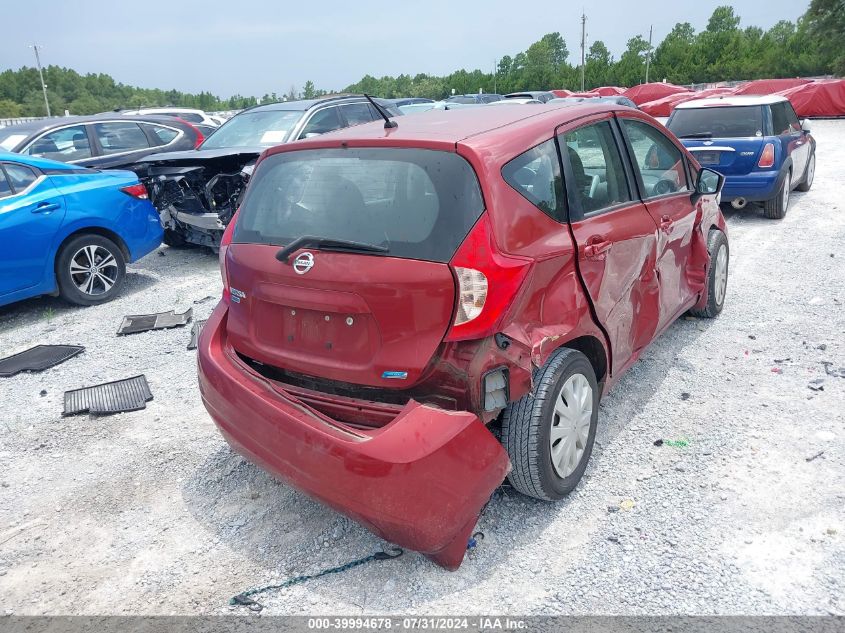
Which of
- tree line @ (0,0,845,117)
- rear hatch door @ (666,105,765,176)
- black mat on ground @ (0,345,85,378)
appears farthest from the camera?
tree line @ (0,0,845,117)

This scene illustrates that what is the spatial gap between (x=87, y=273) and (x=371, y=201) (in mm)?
5062

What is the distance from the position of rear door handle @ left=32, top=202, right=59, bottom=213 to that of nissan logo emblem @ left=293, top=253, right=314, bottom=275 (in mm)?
4636

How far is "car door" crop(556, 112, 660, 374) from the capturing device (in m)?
3.25

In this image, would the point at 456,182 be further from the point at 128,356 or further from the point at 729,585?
the point at 128,356

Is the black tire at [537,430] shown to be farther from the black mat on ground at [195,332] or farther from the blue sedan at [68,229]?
the blue sedan at [68,229]

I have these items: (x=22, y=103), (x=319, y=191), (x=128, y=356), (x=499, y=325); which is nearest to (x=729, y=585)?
(x=499, y=325)

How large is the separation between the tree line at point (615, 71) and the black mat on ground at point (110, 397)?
42.6 ft

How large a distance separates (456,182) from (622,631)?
6.08 ft

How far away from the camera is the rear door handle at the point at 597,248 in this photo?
316cm

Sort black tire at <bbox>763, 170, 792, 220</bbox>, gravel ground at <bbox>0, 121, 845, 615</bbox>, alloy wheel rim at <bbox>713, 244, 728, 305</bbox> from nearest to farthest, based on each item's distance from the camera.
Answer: gravel ground at <bbox>0, 121, 845, 615</bbox> < alloy wheel rim at <bbox>713, 244, 728, 305</bbox> < black tire at <bbox>763, 170, 792, 220</bbox>

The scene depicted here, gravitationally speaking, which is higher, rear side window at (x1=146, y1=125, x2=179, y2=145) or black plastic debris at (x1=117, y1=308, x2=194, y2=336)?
rear side window at (x1=146, y1=125, x2=179, y2=145)

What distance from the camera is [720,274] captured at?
5527mm

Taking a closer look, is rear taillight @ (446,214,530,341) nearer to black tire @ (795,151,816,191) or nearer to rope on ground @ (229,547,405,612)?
rope on ground @ (229,547,405,612)

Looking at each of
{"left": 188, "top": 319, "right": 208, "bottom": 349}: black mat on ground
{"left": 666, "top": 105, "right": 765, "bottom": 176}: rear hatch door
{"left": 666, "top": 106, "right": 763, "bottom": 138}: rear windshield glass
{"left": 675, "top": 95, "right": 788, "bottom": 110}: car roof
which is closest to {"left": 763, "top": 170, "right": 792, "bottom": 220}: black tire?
{"left": 666, "top": 105, "right": 765, "bottom": 176}: rear hatch door
